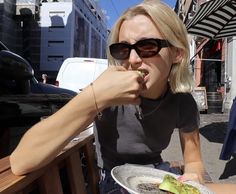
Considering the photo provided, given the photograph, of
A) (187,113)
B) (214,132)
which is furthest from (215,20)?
(187,113)

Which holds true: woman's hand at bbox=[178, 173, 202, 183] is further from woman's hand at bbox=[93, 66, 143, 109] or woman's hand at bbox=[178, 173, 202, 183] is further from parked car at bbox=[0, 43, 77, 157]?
parked car at bbox=[0, 43, 77, 157]

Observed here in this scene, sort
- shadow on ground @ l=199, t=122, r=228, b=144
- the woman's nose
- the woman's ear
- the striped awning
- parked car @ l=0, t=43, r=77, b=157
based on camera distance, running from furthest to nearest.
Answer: shadow on ground @ l=199, t=122, r=228, b=144 < the striped awning < parked car @ l=0, t=43, r=77, b=157 < the woman's ear < the woman's nose

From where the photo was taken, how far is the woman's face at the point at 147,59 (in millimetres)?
2062

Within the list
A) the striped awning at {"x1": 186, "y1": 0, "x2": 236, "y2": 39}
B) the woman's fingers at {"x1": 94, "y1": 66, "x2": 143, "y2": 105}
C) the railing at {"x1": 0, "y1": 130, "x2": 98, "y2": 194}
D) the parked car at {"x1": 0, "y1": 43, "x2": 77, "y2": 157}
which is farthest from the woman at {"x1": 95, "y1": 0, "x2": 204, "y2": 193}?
the striped awning at {"x1": 186, "y1": 0, "x2": 236, "y2": 39}

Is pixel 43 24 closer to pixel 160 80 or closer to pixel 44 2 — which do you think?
pixel 44 2

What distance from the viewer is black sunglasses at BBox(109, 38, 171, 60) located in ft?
6.78

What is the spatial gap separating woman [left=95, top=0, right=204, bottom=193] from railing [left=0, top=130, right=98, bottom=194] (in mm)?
156

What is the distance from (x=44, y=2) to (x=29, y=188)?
67.0 meters

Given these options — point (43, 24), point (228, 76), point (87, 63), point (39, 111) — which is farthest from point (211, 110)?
point (43, 24)

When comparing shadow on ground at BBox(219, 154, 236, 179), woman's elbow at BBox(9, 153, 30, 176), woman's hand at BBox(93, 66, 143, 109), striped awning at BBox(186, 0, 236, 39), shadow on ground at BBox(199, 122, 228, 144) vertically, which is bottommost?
shadow on ground at BBox(219, 154, 236, 179)

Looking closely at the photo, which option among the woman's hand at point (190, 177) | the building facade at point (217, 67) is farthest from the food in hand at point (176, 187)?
the building facade at point (217, 67)

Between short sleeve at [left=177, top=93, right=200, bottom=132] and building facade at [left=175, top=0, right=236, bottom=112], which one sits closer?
short sleeve at [left=177, top=93, right=200, bottom=132]

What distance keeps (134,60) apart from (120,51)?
0.10m

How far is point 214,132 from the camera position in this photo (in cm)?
1168
